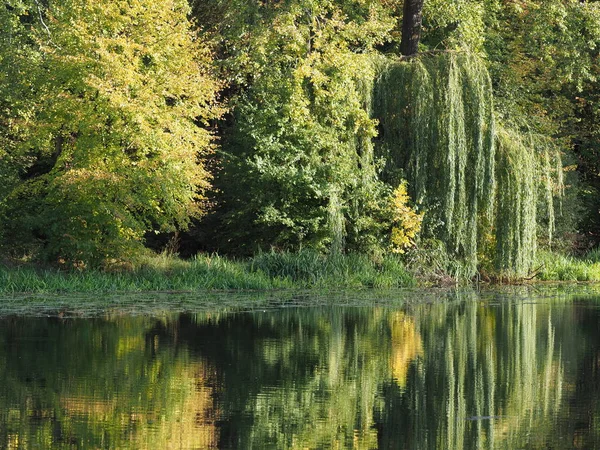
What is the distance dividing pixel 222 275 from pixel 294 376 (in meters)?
11.9

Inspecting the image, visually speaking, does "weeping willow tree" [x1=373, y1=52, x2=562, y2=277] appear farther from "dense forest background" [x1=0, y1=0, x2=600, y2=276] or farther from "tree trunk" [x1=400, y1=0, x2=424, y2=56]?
"tree trunk" [x1=400, y1=0, x2=424, y2=56]

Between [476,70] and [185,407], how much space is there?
18.2 metres

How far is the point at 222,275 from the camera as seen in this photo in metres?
24.9

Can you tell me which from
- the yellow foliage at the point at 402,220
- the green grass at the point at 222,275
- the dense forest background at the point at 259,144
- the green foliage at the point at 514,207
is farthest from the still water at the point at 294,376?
the green foliage at the point at 514,207

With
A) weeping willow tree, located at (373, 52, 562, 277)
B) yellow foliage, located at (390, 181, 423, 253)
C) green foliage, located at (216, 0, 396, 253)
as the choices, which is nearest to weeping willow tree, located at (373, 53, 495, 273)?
weeping willow tree, located at (373, 52, 562, 277)

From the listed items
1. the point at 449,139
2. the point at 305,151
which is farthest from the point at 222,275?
the point at 449,139

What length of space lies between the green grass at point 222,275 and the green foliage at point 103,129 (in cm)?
85

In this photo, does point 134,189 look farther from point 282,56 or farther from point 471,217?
point 471,217

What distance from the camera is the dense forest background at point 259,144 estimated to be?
992 inches

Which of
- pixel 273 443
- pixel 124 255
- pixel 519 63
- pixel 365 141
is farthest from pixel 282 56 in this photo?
pixel 273 443

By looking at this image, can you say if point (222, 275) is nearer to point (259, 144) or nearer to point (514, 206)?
point (259, 144)

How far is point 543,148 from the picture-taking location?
29750 mm

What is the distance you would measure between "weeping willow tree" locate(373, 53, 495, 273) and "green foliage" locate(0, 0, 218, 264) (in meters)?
4.81

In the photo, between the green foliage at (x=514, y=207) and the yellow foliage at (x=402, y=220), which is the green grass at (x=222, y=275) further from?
the green foliage at (x=514, y=207)
